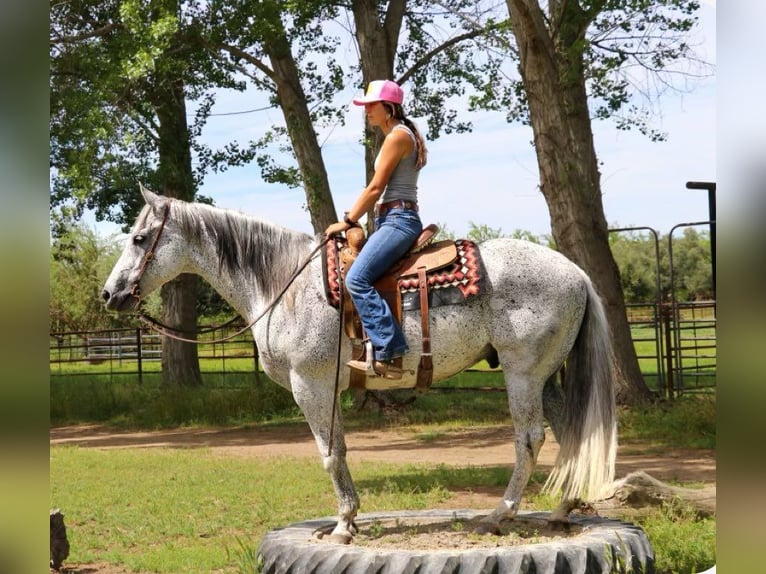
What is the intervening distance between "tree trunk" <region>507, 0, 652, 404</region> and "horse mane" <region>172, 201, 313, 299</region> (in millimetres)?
4446

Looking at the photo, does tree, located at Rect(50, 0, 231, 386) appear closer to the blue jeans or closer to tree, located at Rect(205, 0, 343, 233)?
tree, located at Rect(205, 0, 343, 233)

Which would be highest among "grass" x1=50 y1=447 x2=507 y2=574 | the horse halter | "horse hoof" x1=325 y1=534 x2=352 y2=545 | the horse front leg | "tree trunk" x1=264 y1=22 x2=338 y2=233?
"tree trunk" x1=264 y1=22 x2=338 y2=233

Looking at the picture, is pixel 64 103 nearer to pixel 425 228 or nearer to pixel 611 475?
pixel 425 228

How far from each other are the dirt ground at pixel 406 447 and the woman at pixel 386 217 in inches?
120

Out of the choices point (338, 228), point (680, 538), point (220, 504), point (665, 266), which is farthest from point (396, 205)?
point (665, 266)

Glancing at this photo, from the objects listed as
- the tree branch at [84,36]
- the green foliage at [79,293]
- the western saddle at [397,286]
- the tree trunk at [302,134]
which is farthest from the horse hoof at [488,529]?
the green foliage at [79,293]

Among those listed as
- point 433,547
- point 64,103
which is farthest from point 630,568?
point 64,103

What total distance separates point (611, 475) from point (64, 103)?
1250 centimetres

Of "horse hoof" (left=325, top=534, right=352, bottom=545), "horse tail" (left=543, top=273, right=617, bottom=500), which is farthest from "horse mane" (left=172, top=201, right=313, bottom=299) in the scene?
"horse tail" (left=543, top=273, right=617, bottom=500)

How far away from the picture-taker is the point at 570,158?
358 inches

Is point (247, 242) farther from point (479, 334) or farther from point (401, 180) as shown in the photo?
point (479, 334)

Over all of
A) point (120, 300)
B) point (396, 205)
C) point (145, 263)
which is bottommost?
point (120, 300)

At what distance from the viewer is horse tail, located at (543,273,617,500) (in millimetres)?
4426

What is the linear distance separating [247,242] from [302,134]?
36.0 feet
